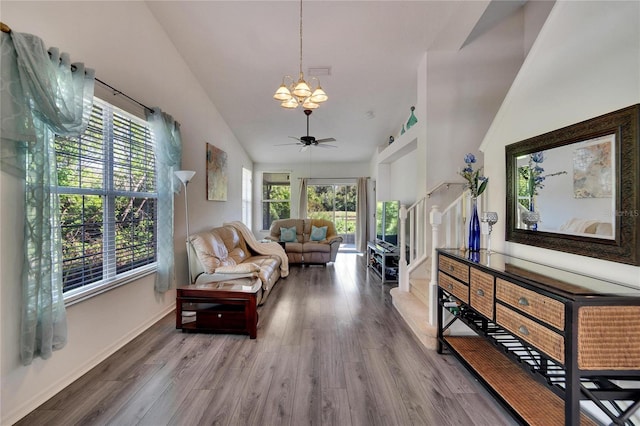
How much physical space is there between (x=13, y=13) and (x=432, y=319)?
3802 mm

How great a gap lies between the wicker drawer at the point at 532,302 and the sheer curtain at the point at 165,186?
10.6 feet

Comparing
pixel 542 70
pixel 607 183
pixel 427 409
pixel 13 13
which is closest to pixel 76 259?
pixel 13 13

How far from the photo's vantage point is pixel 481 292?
1.77 meters

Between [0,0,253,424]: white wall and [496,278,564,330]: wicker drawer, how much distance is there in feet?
9.54

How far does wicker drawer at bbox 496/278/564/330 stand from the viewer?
1.19m

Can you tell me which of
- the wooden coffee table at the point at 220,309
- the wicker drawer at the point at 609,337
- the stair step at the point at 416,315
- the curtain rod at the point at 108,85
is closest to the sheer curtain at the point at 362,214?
the stair step at the point at 416,315

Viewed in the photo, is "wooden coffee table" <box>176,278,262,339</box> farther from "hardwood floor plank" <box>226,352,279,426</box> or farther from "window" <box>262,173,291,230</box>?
"window" <box>262,173,291,230</box>

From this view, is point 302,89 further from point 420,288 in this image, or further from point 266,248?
point 266,248

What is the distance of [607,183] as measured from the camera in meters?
1.38

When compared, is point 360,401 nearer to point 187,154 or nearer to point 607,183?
point 607,183

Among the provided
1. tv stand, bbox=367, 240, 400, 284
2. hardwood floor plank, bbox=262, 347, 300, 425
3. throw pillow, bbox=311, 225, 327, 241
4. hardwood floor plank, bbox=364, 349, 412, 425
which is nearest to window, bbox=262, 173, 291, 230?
throw pillow, bbox=311, 225, 327, 241

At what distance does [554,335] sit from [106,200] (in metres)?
3.28

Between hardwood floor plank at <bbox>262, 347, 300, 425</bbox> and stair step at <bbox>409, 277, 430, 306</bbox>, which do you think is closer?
hardwood floor plank at <bbox>262, 347, 300, 425</bbox>

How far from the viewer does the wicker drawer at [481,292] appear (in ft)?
5.53
